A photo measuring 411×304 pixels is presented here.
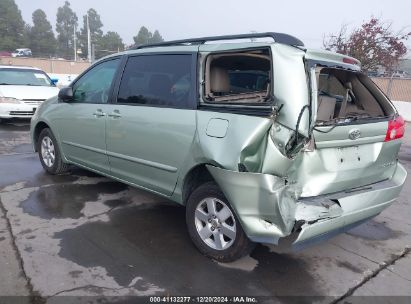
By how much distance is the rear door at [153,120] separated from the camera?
11.1 feet

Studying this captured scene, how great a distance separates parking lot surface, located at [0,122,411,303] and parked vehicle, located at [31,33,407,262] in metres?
0.32

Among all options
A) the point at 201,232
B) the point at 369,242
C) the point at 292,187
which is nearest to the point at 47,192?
the point at 201,232

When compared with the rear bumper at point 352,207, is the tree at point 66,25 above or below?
→ above

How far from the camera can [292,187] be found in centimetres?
278

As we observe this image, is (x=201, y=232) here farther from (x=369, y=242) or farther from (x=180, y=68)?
(x=369, y=242)

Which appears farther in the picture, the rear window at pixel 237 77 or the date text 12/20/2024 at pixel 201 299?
the rear window at pixel 237 77

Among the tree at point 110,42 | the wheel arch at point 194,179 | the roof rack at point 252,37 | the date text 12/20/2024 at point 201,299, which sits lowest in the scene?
the date text 12/20/2024 at point 201,299

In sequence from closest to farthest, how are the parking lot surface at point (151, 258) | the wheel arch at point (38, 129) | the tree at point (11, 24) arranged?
the parking lot surface at point (151, 258) → the wheel arch at point (38, 129) → the tree at point (11, 24)

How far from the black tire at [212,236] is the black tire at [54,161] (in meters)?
2.69

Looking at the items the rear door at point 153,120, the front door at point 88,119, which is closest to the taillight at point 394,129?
the rear door at point 153,120

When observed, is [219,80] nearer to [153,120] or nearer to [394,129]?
[153,120]

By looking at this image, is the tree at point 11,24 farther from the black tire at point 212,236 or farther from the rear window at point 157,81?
the black tire at point 212,236

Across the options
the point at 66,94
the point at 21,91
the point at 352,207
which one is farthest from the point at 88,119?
the point at 21,91

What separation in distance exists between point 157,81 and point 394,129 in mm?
2266
